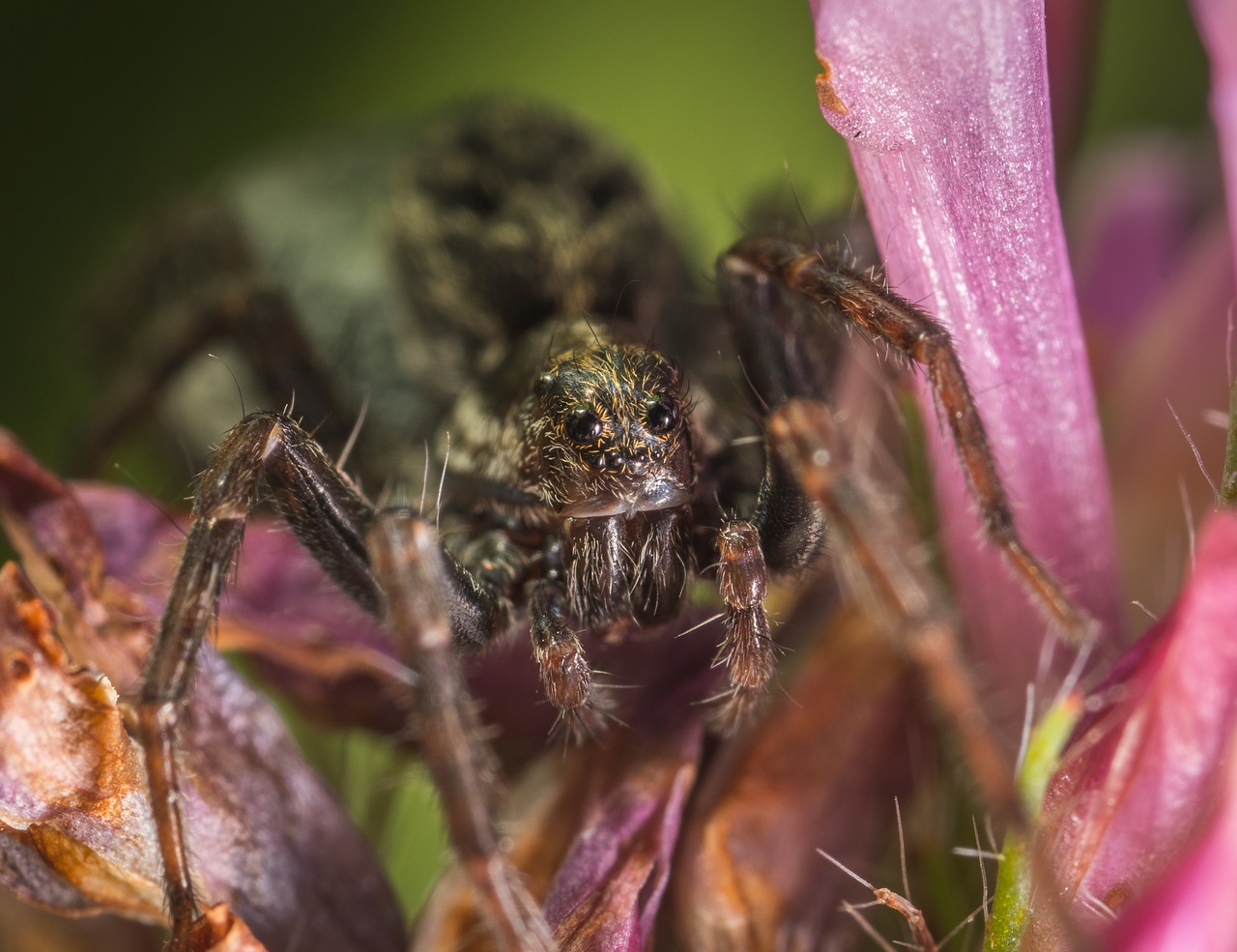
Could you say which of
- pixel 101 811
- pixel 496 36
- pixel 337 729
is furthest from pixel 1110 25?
pixel 101 811

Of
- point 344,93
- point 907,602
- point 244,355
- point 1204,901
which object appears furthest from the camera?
point 344,93

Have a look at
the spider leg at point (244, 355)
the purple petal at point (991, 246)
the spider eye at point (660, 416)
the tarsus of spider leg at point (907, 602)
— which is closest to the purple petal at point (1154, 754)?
the tarsus of spider leg at point (907, 602)

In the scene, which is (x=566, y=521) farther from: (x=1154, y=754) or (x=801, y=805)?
(x=1154, y=754)

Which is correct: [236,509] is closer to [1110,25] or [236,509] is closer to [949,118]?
[949,118]

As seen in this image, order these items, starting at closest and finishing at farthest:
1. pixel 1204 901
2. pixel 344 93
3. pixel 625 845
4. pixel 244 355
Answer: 1. pixel 1204 901
2. pixel 625 845
3. pixel 244 355
4. pixel 344 93

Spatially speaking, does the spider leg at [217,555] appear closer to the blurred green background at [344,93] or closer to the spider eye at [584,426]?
the spider eye at [584,426]

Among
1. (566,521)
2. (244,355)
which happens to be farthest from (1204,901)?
(244,355)

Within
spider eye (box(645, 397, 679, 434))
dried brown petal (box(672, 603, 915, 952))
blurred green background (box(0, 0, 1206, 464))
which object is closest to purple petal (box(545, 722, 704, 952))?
dried brown petal (box(672, 603, 915, 952))
